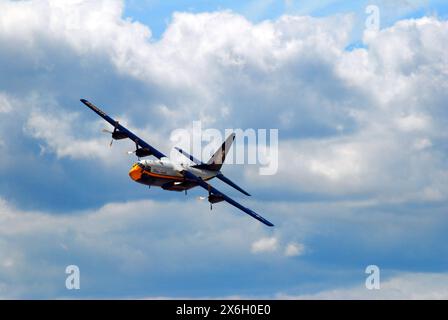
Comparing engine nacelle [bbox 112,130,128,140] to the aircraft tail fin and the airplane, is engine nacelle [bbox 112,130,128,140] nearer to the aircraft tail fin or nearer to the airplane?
the airplane

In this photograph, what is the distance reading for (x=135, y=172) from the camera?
144500 mm

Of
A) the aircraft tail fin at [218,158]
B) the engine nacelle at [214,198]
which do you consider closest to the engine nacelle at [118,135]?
the aircraft tail fin at [218,158]

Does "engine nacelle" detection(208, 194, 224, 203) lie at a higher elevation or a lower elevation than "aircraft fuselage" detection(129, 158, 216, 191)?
lower

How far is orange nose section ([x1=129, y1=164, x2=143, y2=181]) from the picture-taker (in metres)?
144

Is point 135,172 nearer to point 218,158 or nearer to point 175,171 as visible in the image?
point 175,171

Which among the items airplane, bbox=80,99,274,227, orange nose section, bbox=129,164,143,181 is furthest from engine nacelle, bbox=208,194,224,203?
orange nose section, bbox=129,164,143,181

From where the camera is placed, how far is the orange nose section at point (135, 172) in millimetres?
144500

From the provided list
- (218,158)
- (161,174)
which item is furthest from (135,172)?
(218,158)

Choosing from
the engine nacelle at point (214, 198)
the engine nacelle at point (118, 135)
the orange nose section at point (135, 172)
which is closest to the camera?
the orange nose section at point (135, 172)

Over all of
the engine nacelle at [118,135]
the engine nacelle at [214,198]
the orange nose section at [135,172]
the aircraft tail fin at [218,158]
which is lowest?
the engine nacelle at [214,198]

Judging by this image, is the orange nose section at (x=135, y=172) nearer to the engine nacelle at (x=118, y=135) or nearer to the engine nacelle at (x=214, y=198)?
the engine nacelle at (x=214, y=198)

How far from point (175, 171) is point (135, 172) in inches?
313
